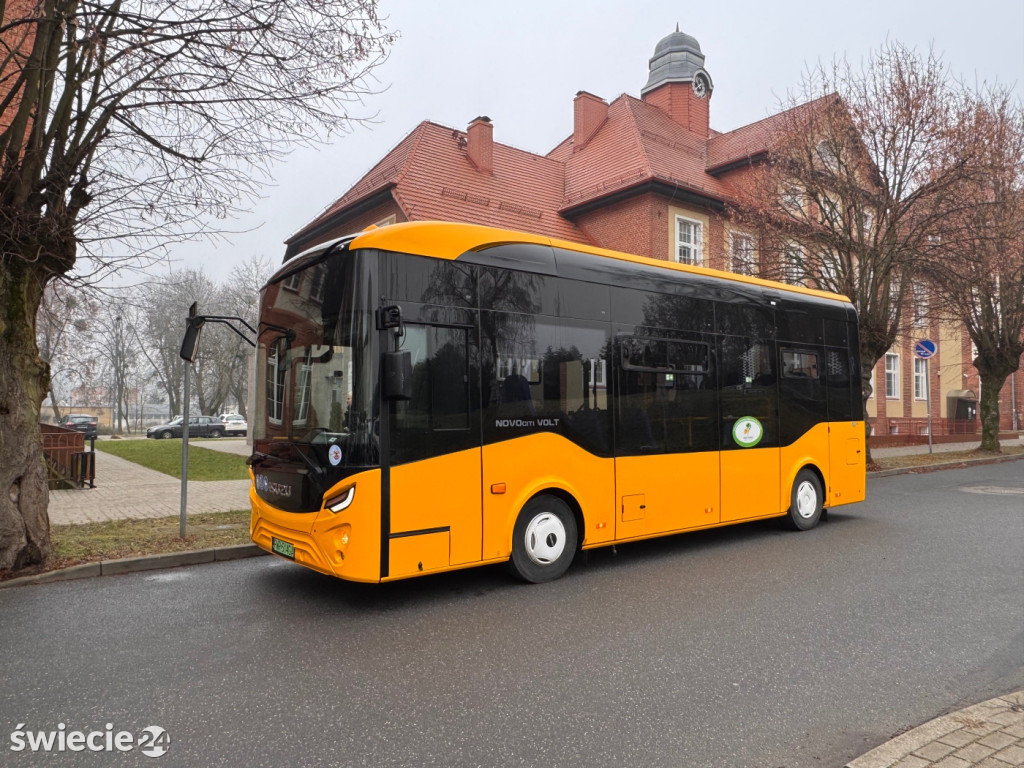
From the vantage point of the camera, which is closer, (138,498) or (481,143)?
(138,498)

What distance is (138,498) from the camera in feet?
39.2

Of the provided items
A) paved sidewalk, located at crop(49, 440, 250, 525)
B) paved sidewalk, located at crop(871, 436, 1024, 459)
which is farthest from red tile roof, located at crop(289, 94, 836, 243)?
paved sidewalk, located at crop(871, 436, 1024, 459)

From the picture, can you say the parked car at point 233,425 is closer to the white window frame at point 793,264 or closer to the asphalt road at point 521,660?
the white window frame at point 793,264

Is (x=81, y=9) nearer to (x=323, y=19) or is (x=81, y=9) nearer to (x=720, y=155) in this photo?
(x=323, y=19)

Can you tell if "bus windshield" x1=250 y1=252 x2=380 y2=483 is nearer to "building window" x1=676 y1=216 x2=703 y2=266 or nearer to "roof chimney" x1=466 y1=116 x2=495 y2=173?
"roof chimney" x1=466 y1=116 x2=495 y2=173

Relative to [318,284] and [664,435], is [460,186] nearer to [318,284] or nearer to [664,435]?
[664,435]

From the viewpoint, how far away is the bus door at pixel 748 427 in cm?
809

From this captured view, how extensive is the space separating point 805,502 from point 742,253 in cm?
1100

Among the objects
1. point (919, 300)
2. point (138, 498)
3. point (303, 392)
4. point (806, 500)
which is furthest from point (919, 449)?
point (303, 392)

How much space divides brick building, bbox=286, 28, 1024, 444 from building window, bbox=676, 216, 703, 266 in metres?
0.04

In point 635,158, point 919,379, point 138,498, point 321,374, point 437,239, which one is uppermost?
point 635,158

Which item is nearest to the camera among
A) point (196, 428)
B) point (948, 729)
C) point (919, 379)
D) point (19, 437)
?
point (948, 729)

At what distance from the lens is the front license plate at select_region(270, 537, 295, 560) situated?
5766mm

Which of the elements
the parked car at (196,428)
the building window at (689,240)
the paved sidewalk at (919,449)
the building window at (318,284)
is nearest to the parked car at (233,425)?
the parked car at (196,428)
